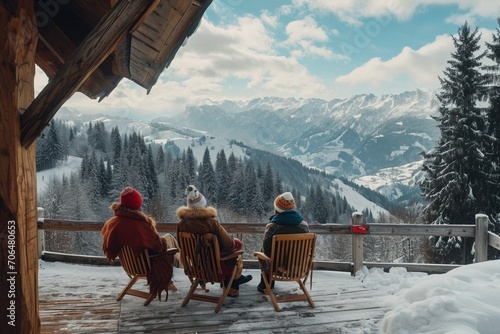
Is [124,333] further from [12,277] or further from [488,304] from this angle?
[488,304]

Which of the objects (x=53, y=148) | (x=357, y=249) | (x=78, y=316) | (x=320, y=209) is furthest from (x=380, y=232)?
(x=53, y=148)

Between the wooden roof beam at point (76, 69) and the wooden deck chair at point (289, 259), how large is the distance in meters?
2.90

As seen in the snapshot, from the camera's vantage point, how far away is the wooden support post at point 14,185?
2604 millimetres

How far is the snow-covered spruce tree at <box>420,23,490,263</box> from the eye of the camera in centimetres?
1655

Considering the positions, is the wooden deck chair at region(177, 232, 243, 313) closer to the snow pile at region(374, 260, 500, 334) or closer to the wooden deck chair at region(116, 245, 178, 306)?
the wooden deck chair at region(116, 245, 178, 306)

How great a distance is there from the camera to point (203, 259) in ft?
15.7

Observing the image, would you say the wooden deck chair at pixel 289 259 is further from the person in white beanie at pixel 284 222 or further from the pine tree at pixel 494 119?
the pine tree at pixel 494 119

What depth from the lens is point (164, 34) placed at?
3875mm

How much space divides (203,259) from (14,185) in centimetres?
258

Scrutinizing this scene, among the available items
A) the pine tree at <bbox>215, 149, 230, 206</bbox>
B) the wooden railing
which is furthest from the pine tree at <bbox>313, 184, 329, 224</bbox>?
the wooden railing

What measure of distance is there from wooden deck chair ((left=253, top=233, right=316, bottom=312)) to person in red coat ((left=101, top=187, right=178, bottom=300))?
1.19 metres

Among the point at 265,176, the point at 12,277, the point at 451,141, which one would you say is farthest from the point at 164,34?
the point at 265,176

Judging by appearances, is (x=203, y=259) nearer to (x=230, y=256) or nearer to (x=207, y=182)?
(x=230, y=256)

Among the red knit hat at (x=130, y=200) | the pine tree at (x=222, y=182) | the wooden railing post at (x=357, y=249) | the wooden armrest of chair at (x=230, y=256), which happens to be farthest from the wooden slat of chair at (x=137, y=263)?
the pine tree at (x=222, y=182)
